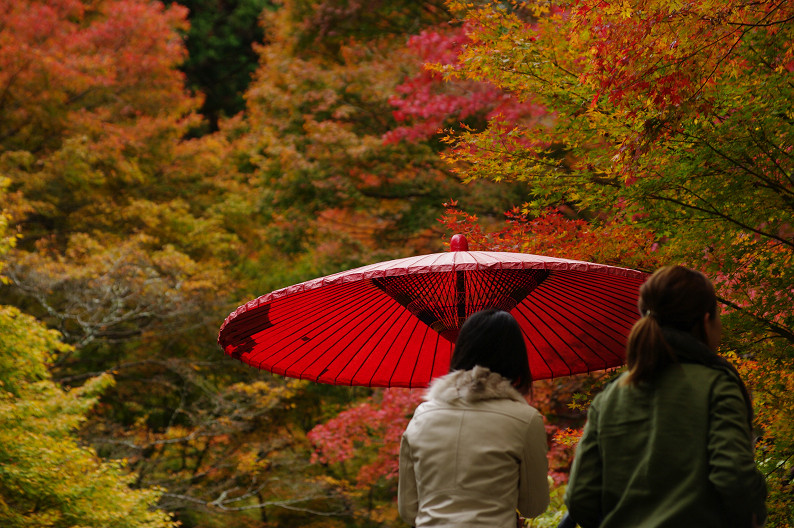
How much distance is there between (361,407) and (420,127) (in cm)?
364

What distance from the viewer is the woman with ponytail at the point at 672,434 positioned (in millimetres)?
1552

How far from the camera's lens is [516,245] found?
4.55 metres

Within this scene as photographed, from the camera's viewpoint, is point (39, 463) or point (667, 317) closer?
point (667, 317)

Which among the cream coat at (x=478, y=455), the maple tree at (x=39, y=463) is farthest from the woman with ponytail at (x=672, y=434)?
the maple tree at (x=39, y=463)

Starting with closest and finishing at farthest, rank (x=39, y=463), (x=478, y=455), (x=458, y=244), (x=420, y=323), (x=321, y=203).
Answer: (x=478, y=455) < (x=458, y=244) < (x=420, y=323) < (x=39, y=463) < (x=321, y=203)

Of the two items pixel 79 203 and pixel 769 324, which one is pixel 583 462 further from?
pixel 79 203

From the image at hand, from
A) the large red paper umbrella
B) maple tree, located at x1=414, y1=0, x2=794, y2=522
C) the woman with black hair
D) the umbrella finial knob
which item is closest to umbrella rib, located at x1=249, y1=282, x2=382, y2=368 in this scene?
the large red paper umbrella

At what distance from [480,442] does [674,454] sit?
1.59 feet

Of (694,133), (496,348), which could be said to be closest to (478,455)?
(496,348)

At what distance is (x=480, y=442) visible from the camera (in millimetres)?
1885

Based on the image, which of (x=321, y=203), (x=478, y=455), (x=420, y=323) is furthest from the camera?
(x=321, y=203)

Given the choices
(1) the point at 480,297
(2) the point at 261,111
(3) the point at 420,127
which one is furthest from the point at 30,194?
(1) the point at 480,297

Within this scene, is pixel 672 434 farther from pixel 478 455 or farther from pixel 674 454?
pixel 478 455

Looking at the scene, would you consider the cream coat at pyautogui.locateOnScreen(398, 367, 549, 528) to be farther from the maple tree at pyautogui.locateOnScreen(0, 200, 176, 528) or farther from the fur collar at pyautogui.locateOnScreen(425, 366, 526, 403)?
the maple tree at pyautogui.locateOnScreen(0, 200, 176, 528)
